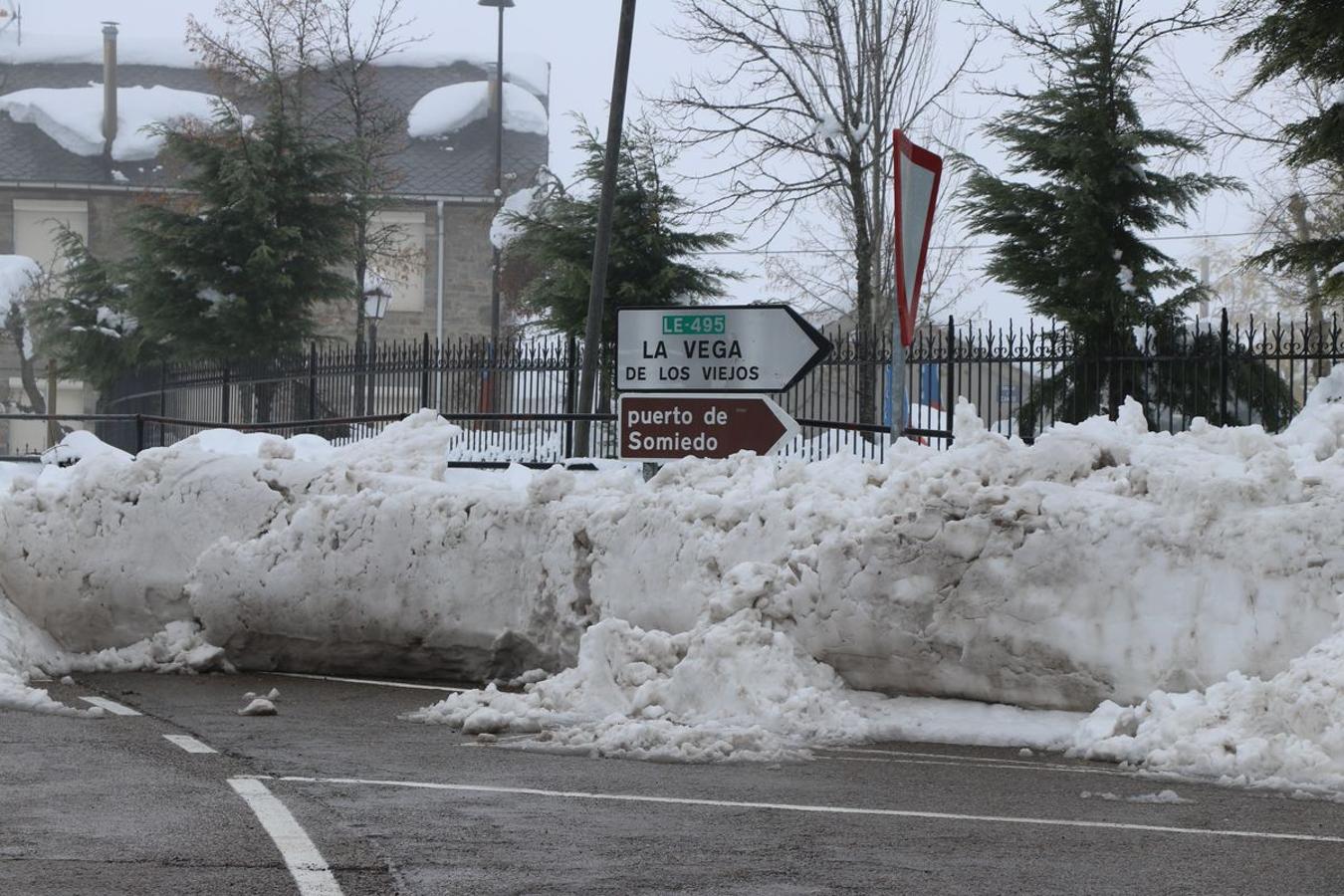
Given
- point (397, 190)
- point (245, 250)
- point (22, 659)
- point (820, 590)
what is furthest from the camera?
point (397, 190)

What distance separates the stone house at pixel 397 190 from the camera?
5906cm

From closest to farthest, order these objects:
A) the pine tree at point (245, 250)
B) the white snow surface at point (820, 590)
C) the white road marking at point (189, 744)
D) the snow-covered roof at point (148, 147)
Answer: the white road marking at point (189, 744) → the white snow surface at point (820, 590) → the pine tree at point (245, 250) → the snow-covered roof at point (148, 147)

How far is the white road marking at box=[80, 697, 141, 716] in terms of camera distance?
9.79 meters

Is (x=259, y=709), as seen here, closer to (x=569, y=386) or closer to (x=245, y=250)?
(x=569, y=386)

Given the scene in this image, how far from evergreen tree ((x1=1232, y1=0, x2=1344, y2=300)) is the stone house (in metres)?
38.9

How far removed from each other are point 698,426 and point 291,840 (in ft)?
19.4

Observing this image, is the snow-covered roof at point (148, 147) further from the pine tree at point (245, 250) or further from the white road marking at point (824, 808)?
the white road marking at point (824, 808)

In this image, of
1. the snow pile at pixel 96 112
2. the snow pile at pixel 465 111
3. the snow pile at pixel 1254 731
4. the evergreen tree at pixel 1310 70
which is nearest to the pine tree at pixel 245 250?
the evergreen tree at pixel 1310 70

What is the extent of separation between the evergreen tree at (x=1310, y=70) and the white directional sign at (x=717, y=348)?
36.8 ft

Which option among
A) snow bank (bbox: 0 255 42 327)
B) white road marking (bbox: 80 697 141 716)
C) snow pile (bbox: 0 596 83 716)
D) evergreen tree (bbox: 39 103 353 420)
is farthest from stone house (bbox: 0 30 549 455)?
white road marking (bbox: 80 697 141 716)

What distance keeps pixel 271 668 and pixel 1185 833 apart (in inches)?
294

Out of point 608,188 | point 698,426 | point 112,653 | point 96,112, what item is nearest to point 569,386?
point 608,188

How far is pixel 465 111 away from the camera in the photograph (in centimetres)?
6206

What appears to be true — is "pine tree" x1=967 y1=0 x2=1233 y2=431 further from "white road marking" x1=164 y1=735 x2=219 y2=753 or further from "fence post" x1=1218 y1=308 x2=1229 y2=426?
"white road marking" x1=164 y1=735 x2=219 y2=753
